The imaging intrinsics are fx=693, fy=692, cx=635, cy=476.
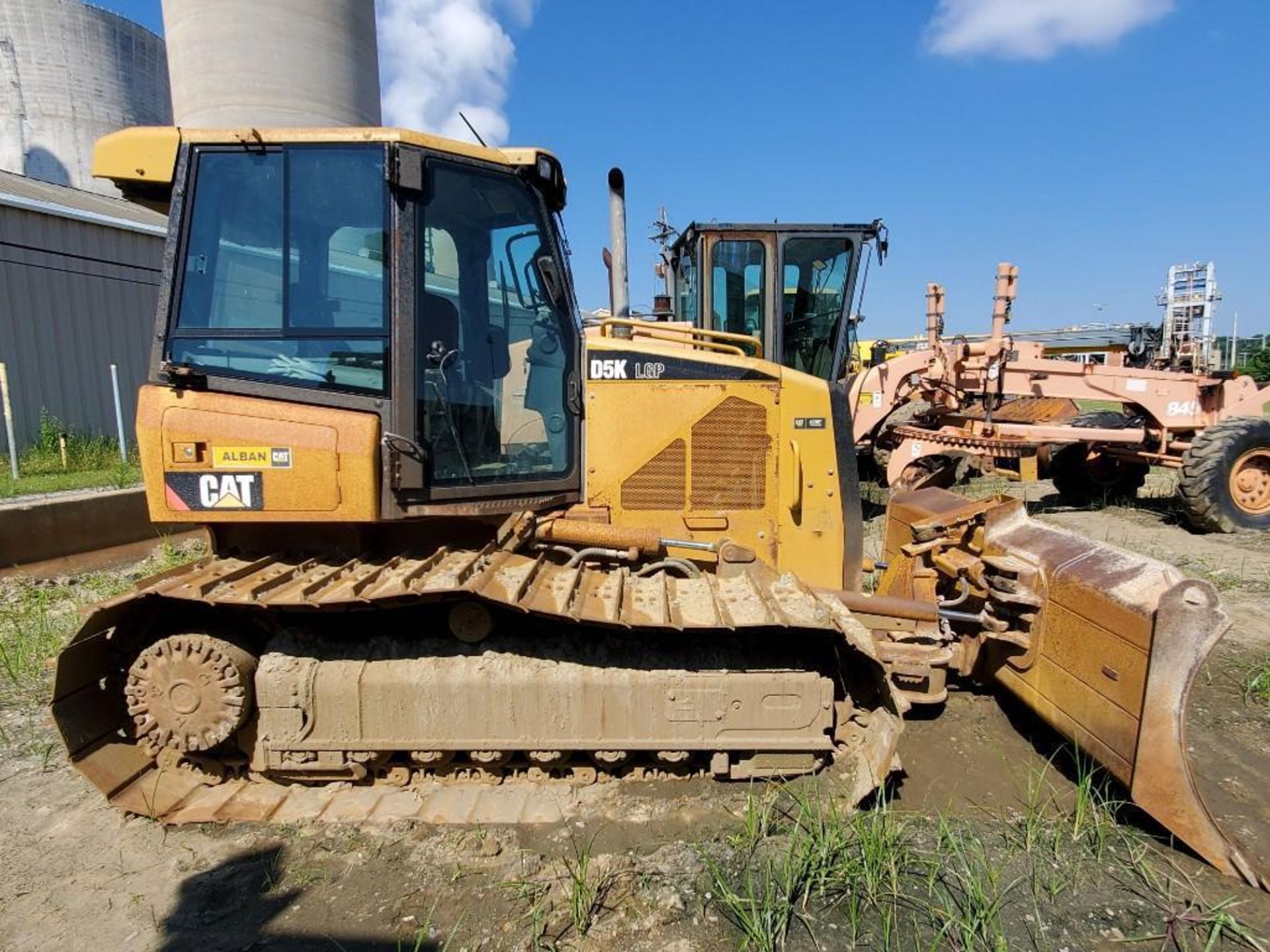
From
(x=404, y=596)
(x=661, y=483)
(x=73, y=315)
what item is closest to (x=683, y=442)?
(x=661, y=483)

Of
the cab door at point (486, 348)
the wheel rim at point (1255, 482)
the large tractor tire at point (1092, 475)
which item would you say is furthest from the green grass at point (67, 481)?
the wheel rim at point (1255, 482)

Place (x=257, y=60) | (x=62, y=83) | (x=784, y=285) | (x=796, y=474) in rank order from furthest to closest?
(x=62, y=83) → (x=257, y=60) → (x=784, y=285) → (x=796, y=474)

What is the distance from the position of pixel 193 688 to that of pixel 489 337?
179cm

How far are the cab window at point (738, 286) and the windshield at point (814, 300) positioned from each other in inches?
10.3

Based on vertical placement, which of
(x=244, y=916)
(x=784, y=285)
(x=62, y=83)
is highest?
(x=62, y=83)

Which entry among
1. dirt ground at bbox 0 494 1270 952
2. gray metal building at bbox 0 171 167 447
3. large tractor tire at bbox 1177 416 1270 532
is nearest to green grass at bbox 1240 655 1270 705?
dirt ground at bbox 0 494 1270 952

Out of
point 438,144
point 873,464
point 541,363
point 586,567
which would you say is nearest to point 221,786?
point 586,567

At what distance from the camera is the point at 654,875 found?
237 cm

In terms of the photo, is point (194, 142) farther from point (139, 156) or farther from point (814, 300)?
point (814, 300)

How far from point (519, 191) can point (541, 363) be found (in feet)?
2.37

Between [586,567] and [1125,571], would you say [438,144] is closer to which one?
[586,567]

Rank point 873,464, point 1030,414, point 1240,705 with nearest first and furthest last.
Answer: point 1240,705 < point 873,464 < point 1030,414

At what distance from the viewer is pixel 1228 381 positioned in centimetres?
813

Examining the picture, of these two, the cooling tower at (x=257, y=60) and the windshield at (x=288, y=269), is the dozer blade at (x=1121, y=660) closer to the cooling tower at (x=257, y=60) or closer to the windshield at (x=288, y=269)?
the windshield at (x=288, y=269)
